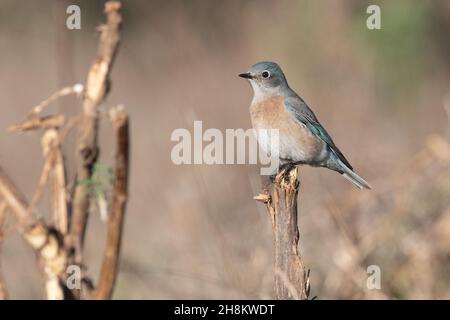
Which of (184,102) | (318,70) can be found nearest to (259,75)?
(318,70)

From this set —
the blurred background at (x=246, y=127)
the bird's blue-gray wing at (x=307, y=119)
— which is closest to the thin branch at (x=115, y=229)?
the blurred background at (x=246, y=127)

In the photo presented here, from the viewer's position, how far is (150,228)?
33.1 ft

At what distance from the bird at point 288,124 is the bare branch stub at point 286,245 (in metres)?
1.71

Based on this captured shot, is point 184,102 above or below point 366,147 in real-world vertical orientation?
above

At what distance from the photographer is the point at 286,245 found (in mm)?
4094

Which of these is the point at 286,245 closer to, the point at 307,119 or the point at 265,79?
the point at 307,119

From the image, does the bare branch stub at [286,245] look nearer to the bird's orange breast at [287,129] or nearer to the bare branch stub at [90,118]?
the bare branch stub at [90,118]

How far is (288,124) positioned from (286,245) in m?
2.27

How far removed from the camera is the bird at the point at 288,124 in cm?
617

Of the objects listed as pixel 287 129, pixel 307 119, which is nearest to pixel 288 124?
pixel 287 129

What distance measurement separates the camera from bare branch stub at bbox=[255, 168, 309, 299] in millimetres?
3979

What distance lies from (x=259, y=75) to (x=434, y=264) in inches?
100

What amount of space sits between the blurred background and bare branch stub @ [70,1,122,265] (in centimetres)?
16

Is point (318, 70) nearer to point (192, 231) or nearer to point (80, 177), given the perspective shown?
point (192, 231)
